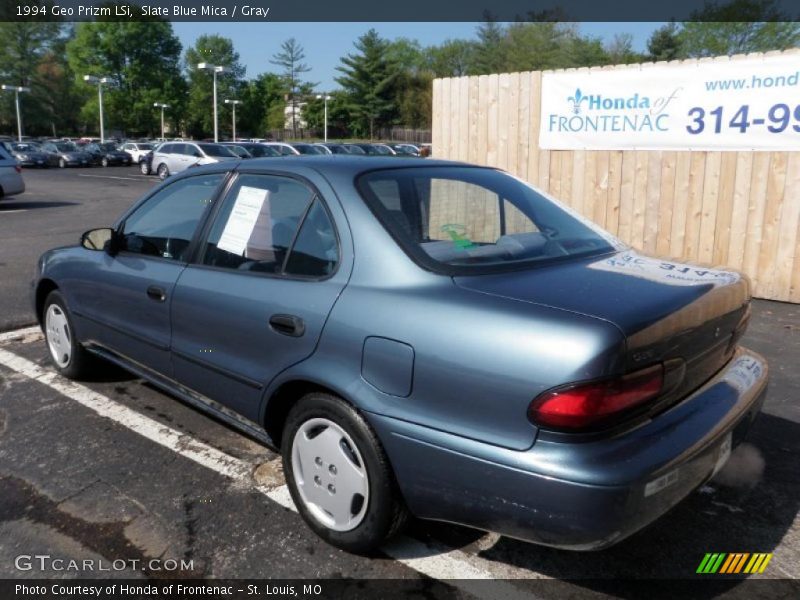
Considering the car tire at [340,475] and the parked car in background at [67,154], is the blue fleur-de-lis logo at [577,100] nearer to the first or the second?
the car tire at [340,475]

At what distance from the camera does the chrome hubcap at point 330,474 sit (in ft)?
8.67

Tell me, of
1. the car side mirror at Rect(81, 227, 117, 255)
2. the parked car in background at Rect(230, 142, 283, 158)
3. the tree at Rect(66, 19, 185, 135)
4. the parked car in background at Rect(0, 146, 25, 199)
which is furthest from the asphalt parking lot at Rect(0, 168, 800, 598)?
the tree at Rect(66, 19, 185, 135)

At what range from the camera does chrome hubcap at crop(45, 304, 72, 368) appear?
4.61m

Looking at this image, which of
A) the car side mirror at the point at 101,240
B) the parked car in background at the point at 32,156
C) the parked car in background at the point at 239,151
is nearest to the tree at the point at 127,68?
the parked car in background at the point at 32,156

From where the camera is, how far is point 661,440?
2.25 m

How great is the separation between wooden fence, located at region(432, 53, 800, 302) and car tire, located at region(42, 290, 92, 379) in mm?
5313

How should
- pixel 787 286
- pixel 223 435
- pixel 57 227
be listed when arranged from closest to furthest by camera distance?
1. pixel 223 435
2. pixel 787 286
3. pixel 57 227

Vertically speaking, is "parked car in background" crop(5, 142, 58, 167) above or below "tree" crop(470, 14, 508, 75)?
below

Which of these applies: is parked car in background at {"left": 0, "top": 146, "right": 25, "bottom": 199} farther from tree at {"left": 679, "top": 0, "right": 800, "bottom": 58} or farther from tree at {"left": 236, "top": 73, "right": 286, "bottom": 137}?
tree at {"left": 236, "top": 73, "right": 286, "bottom": 137}

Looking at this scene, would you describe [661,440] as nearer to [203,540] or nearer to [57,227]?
[203,540]

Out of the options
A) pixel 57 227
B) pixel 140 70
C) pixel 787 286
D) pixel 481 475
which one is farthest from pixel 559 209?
pixel 140 70

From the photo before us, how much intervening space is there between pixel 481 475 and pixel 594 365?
52 centimetres

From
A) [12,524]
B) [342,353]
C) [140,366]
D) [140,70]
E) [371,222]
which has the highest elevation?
[140,70]

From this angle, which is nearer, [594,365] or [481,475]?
[594,365]
